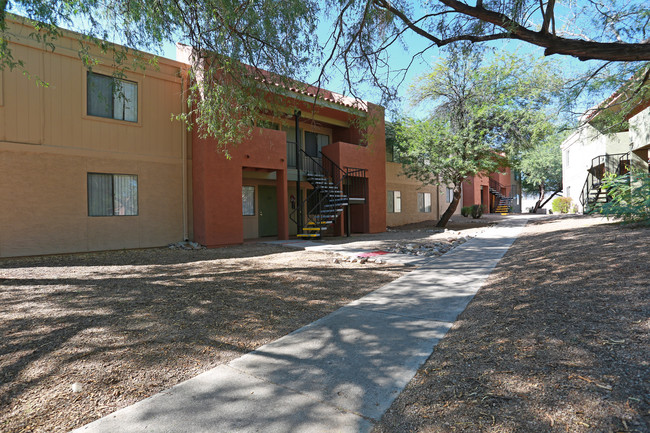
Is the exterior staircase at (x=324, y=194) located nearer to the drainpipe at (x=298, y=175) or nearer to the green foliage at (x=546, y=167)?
the drainpipe at (x=298, y=175)

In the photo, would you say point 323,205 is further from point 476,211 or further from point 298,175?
point 476,211

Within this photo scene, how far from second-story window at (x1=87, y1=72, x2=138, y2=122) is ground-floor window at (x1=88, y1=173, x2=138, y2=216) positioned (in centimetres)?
183

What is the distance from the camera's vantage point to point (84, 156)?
9.66m

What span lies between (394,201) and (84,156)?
15861 millimetres

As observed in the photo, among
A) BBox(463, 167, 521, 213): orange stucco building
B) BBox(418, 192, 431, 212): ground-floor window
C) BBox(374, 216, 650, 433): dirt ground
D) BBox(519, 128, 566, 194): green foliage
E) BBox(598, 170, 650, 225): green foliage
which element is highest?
BBox(519, 128, 566, 194): green foliage

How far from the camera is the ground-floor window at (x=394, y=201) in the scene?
806 inches

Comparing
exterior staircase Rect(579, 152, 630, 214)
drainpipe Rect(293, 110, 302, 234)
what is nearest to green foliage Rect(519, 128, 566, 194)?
exterior staircase Rect(579, 152, 630, 214)

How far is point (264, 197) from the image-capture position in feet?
49.1

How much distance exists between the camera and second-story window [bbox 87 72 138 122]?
388 inches

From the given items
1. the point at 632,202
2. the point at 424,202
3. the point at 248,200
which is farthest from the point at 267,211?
the point at 424,202

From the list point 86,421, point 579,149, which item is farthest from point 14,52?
point 579,149

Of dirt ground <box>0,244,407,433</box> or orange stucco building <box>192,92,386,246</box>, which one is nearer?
dirt ground <box>0,244,407,433</box>

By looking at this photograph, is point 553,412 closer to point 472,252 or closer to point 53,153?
point 472,252

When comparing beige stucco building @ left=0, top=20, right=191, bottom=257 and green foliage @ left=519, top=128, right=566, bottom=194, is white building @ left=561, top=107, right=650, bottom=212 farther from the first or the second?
beige stucco building @ left=0, top=20, right=191, bottom=257
